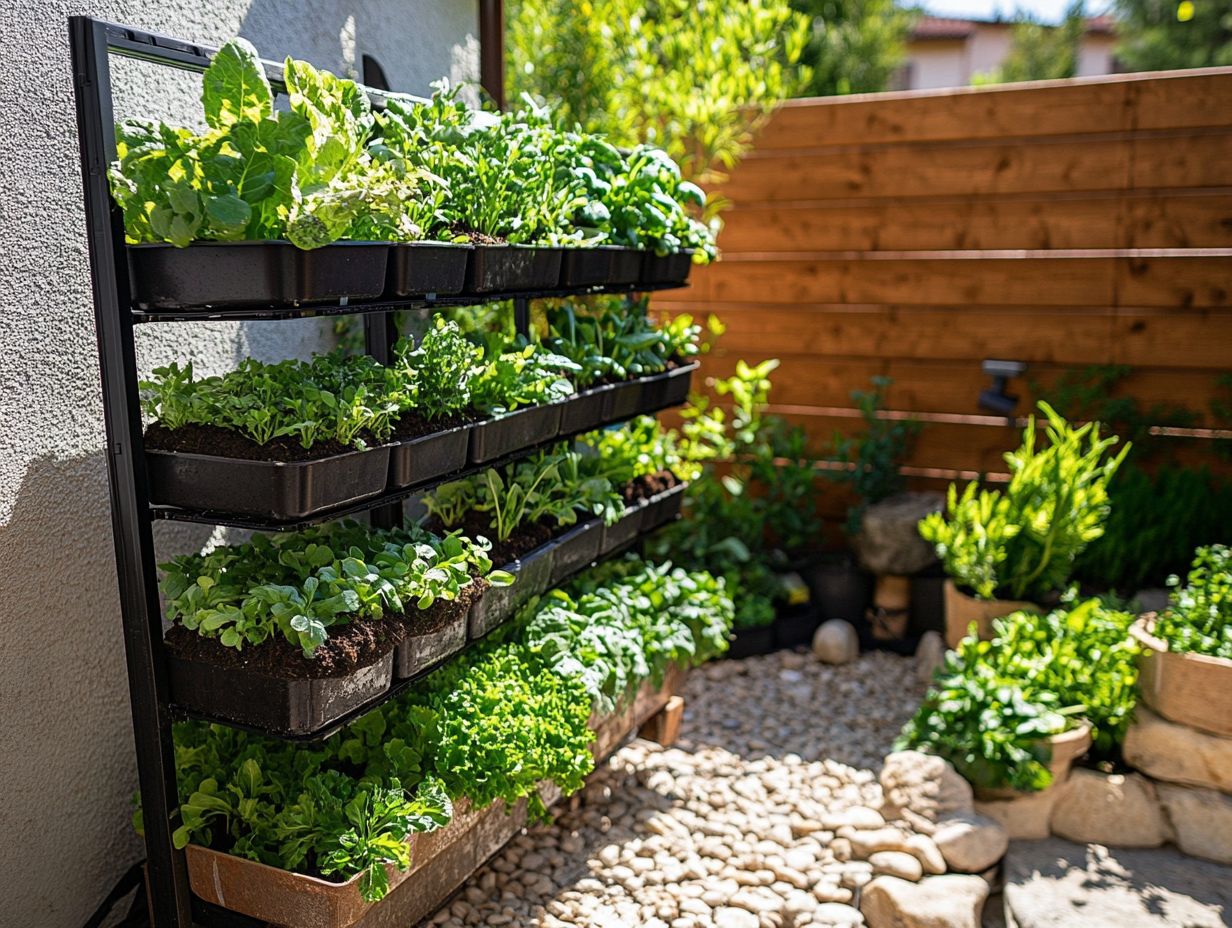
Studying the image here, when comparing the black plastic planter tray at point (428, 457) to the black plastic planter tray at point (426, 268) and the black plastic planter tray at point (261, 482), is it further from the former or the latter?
the black plastic planter tray at point (426, 268)

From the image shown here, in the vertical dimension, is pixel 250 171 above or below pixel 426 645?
above

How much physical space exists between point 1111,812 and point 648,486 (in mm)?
1568

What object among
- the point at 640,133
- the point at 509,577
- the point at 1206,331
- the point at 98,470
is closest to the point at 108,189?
the point at 98,470

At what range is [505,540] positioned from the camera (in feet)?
8.76

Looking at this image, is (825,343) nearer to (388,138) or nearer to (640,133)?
(640,133)

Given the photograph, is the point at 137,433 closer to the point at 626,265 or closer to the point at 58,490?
the point at 58,490

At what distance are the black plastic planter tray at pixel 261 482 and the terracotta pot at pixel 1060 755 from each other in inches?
78.2

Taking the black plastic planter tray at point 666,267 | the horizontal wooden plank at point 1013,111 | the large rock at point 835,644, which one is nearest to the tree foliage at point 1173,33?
the horizontal wooden plank at point 1013,111

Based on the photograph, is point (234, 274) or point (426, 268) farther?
point (426, 268)

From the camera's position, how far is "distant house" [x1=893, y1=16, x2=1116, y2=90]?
19500mm

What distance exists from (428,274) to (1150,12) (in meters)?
11.3

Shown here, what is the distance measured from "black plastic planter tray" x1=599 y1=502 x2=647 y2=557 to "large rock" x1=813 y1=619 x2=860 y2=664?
4.66ft

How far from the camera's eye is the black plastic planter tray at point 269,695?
1.93 m

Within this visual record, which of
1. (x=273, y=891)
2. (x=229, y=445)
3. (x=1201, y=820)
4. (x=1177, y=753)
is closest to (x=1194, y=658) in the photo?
(x=1177, y=753)
